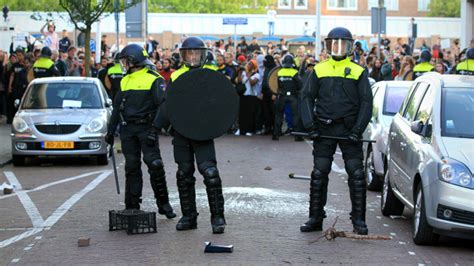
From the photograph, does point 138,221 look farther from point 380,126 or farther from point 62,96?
point 62,96

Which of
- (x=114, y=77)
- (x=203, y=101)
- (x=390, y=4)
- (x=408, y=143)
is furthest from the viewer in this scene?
(x=390, y=4)

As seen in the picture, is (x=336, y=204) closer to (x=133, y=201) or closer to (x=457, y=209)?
(x=133, y=201)

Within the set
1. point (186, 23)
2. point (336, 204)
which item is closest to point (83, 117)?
point (336, 204)

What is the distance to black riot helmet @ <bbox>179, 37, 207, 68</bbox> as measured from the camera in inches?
419

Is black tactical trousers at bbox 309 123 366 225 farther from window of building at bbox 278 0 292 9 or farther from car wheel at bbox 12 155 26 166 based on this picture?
window of building at bbox 278 0 292 9

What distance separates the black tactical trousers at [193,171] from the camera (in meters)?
10.4

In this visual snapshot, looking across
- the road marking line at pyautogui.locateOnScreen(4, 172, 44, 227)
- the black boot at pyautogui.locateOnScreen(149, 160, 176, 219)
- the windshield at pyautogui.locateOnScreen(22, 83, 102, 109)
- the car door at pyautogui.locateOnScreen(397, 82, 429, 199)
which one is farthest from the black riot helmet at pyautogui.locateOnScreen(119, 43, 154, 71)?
the windshield at pyautogui.locateOnScreen(22, 83, 102, 109)

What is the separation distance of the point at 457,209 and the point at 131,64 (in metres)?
3.98

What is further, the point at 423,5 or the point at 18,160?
the point at 423,5

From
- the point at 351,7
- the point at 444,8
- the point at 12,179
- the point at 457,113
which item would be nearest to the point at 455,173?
the point at 457,113

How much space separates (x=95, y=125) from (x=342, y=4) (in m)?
61.6

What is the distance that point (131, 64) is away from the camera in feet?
37.1

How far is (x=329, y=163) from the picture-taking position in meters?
10.6

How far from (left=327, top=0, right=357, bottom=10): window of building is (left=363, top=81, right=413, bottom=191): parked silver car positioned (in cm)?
6252
